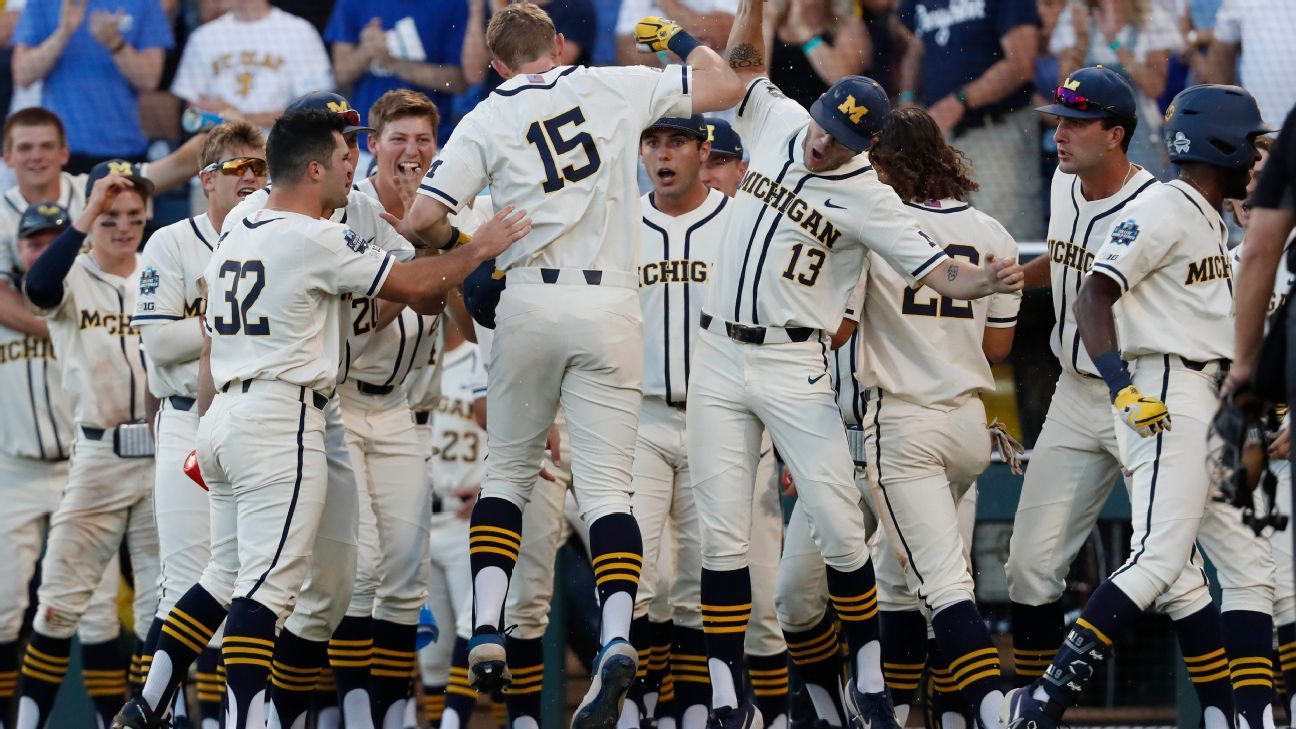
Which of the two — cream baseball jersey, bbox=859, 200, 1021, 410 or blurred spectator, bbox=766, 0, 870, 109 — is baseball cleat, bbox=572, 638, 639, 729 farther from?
blurred spectator, bbox=766, 0, 870, 109

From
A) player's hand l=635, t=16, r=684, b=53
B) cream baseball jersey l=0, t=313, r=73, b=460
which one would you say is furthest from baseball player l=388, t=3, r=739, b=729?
cream baseball jersey l=0, t=313, r=73, b=460

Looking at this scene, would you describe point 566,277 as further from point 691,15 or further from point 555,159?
point 691,15

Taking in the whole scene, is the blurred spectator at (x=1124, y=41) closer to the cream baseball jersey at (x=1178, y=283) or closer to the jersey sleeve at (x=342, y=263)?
the cream baseball jersey at (x=1178, y=283)

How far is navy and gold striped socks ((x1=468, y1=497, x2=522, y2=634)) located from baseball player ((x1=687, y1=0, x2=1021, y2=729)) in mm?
677

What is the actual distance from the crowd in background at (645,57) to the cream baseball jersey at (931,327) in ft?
8.09

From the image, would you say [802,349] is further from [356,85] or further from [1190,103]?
[356,85]

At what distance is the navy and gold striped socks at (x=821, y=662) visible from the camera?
6.26m

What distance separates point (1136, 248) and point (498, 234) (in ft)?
6.73

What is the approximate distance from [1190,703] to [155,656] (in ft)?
15.7

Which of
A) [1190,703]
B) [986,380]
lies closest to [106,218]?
[986,380]

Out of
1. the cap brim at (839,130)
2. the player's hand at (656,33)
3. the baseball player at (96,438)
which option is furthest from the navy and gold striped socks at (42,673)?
the cap brim at (839,130)

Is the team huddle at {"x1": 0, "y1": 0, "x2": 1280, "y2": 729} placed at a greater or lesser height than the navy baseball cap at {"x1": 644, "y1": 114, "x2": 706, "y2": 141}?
lesser

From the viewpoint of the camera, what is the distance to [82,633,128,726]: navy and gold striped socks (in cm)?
728

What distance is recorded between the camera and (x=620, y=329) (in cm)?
559
